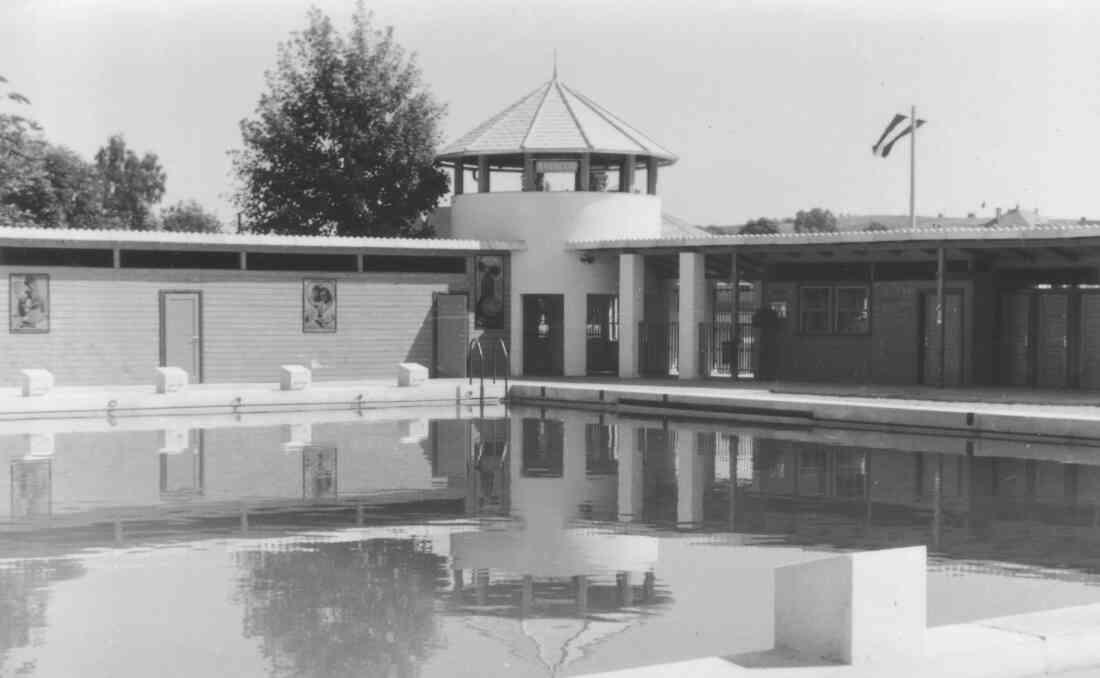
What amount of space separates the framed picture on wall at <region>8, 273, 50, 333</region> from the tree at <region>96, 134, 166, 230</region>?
58773mm

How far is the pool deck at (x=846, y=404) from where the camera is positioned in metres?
20.7

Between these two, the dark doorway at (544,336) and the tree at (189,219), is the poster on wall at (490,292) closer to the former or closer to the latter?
the dark doorway at (544,336)

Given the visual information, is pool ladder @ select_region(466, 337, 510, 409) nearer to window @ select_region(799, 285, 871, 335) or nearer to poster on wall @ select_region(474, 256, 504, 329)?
poster on wall @ select_region(474, 256, 504, 329)

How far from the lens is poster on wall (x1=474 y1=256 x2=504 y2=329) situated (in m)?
32.5

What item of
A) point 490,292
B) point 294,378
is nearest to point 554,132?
point 490,292

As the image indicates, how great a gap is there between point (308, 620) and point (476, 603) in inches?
45.6

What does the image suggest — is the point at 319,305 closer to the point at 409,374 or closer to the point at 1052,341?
the point at 409,374

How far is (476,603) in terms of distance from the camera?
32.7 ft

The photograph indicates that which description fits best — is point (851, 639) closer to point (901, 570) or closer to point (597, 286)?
point (901, 570)

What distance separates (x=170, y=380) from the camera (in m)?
25.6

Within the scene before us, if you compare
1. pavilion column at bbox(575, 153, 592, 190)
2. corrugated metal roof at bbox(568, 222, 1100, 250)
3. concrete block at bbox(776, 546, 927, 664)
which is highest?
pavilion column at bbox(575, 153, 592, 190)

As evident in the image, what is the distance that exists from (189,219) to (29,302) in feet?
178

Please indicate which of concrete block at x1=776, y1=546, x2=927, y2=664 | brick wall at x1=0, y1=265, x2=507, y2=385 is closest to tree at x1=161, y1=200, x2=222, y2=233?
brick wall at x1=0, y1=265, x2=507, y2=385

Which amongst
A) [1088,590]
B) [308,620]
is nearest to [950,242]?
[1088,590]
